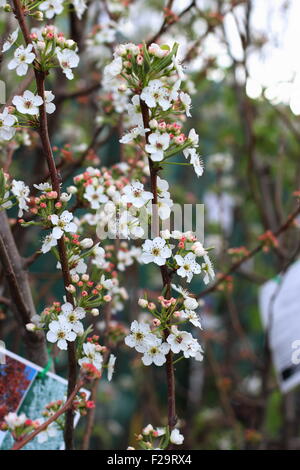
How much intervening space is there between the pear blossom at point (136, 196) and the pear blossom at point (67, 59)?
6.8 inches

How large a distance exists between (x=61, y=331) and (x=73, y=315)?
27 mm

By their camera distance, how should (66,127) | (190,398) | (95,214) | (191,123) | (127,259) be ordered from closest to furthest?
(95,214)
(127,259)
(66,127)
(190,398)
(191,123)

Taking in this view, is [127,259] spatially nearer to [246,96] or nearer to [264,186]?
[246,96]

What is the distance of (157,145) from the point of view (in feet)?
2.42

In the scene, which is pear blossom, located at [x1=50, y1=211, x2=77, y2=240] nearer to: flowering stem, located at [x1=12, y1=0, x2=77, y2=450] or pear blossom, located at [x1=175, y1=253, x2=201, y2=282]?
flowering stem, located at [x1=12, y1=0, x2=77, y2=450]

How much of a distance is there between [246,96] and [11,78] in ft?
3.03

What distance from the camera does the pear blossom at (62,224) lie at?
2.41ft

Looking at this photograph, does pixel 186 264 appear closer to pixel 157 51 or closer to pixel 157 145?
pixel 157 145

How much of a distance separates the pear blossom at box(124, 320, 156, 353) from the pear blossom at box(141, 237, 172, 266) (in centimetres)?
9

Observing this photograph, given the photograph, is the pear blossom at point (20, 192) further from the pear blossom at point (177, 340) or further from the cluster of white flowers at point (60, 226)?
the pear blossom at point (177, 340)

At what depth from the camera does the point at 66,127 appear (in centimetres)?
243

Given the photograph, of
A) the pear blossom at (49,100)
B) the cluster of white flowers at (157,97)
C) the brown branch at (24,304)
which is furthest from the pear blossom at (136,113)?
the brown branch at (24,304)

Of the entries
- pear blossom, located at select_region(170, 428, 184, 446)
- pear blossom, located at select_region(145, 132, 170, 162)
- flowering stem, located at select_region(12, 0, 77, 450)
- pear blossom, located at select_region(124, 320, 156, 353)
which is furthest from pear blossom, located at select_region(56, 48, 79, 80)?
pear blossom, located at select_region(170, 428, 184, 446)
